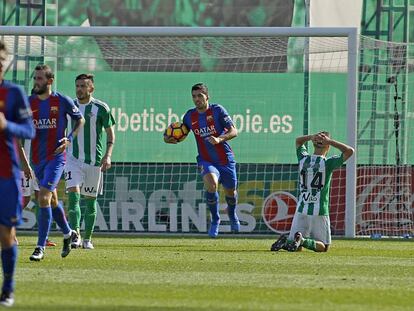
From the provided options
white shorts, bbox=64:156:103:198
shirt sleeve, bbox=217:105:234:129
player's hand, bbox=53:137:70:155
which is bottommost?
white shorts, bbox=64:156:103:198

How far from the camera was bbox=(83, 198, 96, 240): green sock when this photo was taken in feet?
50.9

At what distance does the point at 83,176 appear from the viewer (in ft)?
51.8

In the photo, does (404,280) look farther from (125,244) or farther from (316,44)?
(316,44)

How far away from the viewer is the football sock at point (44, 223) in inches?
505

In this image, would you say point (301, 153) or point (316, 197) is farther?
point (301, 153)

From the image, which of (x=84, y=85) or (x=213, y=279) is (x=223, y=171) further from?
(x=213, y=279)

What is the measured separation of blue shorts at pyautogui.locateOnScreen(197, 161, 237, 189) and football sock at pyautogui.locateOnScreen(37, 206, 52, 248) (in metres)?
4.84

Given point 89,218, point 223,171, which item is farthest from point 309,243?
point 223,171

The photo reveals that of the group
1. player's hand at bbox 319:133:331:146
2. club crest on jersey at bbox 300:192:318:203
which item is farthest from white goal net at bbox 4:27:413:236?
player's hand at bbox 319:133:331:146

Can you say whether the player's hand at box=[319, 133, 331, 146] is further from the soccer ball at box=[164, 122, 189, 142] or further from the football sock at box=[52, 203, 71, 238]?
the football sock at box=[52, 203, 71, 238]

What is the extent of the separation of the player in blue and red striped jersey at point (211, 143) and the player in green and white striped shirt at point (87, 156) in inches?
72.6

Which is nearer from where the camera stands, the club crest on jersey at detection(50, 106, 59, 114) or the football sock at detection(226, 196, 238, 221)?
the club crest on jersey at detection(50, 106, 59, 114)

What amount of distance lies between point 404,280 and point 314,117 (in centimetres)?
1071

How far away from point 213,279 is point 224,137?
6362 millimetres
